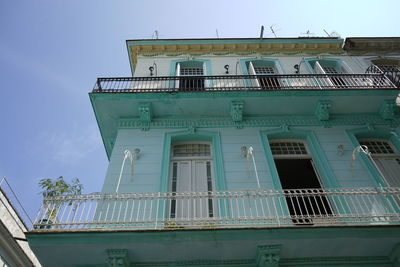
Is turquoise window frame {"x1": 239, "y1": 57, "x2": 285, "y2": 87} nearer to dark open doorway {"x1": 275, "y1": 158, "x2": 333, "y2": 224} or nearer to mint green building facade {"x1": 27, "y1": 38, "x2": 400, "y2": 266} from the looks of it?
mint green building facade {"x1": 27, "y1": 38, "x2": 400, "y2": 266}

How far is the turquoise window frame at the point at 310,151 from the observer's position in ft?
25.5

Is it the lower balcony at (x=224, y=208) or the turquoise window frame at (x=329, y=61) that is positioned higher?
the turquoise window frame at (x=329, y=61)

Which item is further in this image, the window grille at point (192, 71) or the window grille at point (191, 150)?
the window grille at point (192, 71)

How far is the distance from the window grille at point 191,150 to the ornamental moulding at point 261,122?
0.59 metres

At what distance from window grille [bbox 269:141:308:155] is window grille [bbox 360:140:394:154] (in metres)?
1.91

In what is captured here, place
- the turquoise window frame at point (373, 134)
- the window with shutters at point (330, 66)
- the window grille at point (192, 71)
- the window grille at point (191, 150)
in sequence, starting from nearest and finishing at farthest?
1. the window grille at point (191, 150)
2. the turquoise window frame at point (373, 134)
3. the window with shutters at point (330, 66)
4. the window grille at point (192, 71)

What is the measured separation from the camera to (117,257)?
576cm

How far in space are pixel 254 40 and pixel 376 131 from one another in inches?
244

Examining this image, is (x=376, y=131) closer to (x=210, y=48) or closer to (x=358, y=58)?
(x=358, y=58)

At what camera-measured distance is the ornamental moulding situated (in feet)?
30.6

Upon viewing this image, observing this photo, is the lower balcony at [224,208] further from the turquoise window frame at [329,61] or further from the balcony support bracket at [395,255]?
the turquoise window frame at [329,61]

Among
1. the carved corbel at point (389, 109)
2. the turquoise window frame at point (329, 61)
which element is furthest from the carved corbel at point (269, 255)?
the turquoise window frame at point (329, 61)

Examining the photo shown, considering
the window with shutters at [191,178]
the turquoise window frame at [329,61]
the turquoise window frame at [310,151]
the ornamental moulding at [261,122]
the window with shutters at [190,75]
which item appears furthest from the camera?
the turquoise window frame at [329,61]

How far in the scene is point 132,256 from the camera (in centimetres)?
591
